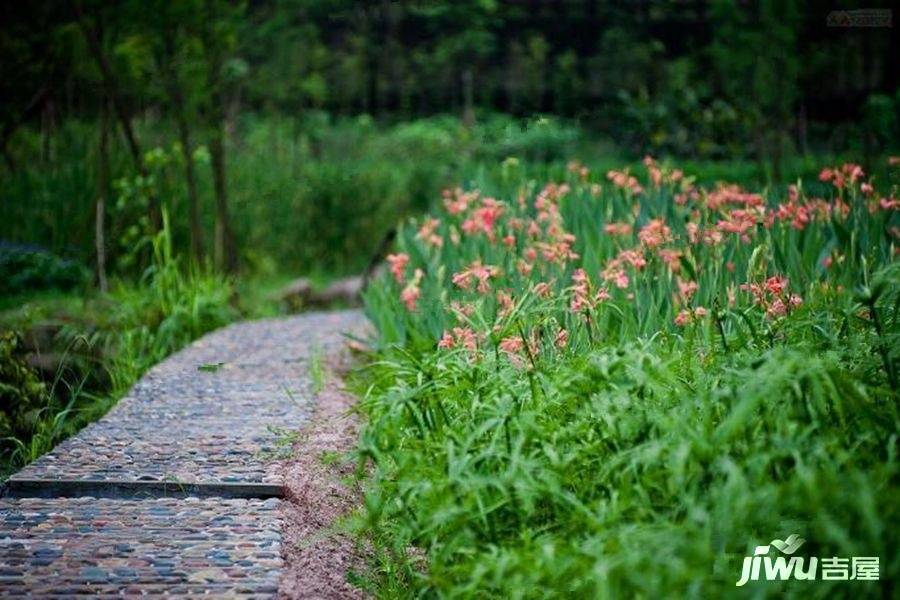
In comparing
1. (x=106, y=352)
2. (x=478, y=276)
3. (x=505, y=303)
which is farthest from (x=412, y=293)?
(x=106, y=352)

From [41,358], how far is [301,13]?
855 centimetres

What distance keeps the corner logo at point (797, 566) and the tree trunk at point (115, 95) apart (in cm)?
586

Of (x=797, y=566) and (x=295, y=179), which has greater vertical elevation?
(x=797, y=566)

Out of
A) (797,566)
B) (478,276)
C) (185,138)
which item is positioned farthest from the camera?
(185,138)

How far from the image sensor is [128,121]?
24.9 ft

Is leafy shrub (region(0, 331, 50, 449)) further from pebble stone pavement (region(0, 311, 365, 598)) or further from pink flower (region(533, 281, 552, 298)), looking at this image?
pink flower (region(533, 281, 552, 298))

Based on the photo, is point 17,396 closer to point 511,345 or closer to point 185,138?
point 511,345

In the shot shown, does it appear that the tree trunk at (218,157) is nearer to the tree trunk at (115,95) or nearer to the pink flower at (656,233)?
the tree trunk at (115,95)

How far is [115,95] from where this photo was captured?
7297mm

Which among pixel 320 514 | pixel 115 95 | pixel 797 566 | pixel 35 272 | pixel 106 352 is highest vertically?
pixel 115 95

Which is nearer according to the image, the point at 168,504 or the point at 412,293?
the point at 168,504

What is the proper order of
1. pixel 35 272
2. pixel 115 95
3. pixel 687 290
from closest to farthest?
1. pixel 687 290
2. pixel 35 272
3. pixel 115 95

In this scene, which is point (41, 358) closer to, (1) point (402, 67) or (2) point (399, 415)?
(2) point (399, 415)

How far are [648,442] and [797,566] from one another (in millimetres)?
451
